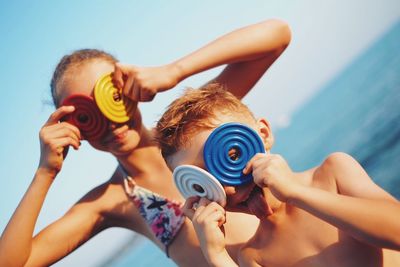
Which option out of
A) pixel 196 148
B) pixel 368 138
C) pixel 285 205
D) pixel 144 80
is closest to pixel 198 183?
pixel 196 148

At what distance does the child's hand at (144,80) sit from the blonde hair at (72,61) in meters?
0.28

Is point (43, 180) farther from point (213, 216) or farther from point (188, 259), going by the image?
point (213, 216)

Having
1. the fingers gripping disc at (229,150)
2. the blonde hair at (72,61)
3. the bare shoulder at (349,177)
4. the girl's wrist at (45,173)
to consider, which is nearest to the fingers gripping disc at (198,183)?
the fingers gripping disc at (229,150)

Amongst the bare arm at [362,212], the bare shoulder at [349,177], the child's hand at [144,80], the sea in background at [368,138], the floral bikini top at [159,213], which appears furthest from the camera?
the sea in background at [368,138]

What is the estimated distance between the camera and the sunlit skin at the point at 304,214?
3.77 ft

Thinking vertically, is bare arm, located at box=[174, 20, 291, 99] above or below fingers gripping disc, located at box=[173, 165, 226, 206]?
above

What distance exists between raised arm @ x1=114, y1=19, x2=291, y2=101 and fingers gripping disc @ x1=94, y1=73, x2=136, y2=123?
0.04 meters

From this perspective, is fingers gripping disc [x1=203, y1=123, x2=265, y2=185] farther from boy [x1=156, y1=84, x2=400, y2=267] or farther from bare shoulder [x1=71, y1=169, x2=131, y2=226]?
bare shoulder [x1=71, y1=169, x2=131, y2=226]

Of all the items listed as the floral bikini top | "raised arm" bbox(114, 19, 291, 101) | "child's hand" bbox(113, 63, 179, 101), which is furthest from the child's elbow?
the floral bikini top

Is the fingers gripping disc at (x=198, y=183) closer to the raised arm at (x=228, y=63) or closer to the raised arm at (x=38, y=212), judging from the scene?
the raised arm at (x=228, y=63)

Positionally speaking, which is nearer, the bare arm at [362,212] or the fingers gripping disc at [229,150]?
the bare arm at [362,212]

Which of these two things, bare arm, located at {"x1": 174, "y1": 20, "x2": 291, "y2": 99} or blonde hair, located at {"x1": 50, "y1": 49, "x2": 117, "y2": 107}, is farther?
blonde hair, located at {"x1": 50, "y1": 49, "x2": 117, "y2": 107}

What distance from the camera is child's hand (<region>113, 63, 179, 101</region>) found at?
5.89ft

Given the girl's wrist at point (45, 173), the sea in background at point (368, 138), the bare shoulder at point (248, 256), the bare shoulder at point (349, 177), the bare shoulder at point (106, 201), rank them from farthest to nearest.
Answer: the sea in background at point (368, 138) < the bare shoulder at point (106, 201) < the girl's wrist at point (45, 173) < the bare shoulder at point (248, 256) < the bare shoulder at point (349, 177)
